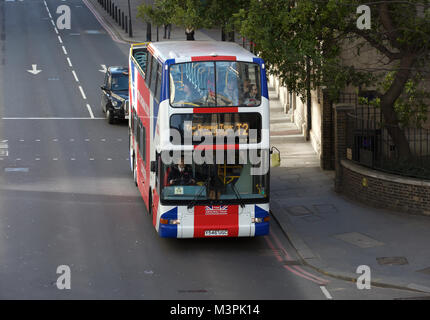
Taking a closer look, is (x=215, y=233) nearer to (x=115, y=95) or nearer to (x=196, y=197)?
(x=196, y=197)

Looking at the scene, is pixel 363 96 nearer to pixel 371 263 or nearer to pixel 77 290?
pixel 371 263

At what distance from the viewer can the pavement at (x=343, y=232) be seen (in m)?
18.3

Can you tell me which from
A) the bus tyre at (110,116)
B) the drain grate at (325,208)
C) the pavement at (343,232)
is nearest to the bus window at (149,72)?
the pavement at (343,232)

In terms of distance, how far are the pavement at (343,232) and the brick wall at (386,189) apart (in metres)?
0.26

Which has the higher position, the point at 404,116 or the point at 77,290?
the point at 404,116

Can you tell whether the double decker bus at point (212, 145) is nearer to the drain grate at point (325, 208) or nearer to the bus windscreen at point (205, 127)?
the bus windscreen at point (205, 127)

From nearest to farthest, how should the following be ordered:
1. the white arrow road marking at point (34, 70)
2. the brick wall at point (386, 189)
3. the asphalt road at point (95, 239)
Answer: the asphalt road at point (95, 239) → the brick wall at point (386, 189) → the white arrow road marking at point (34, 70)

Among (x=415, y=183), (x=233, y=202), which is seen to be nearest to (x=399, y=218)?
(x=415, y=183)

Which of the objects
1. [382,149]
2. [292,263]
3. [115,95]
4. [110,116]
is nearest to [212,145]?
[292,263]

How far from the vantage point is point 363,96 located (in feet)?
93.6

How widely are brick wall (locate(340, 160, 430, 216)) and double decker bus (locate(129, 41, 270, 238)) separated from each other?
5.02 m

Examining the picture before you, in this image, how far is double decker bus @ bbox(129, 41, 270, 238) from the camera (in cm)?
1888

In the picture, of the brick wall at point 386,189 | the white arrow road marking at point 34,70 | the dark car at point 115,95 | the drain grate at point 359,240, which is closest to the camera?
the drain grate at point 359,240

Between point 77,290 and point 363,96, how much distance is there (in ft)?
47.6
